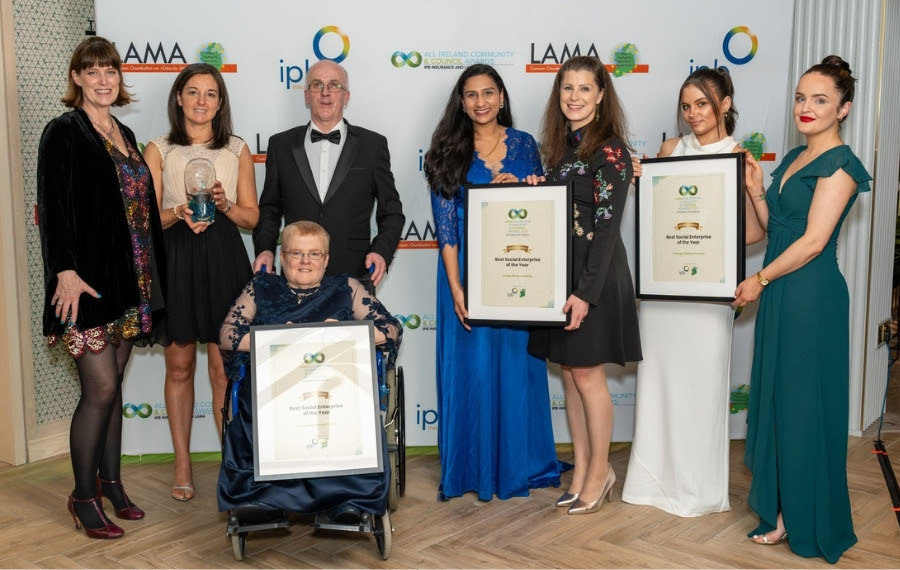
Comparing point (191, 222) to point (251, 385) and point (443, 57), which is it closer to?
point (251, 385)

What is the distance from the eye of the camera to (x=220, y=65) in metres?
4.53

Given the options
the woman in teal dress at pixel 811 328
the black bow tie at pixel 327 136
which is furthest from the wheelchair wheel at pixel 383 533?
the black bow tie at pixel 327 136

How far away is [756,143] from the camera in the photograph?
184 inches

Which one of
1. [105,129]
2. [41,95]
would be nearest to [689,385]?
[105,129]

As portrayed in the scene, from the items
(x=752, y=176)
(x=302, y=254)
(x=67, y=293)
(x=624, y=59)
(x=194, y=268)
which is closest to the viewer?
(x=67, y=293)

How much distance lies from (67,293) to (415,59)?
218 cm

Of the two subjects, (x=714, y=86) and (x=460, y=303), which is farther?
(x=460, y=303)

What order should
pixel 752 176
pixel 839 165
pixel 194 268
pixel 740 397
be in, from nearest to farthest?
1. pixel 839 165
2. pixel 752 176
3. pixel 194 268
4. pixel 740 397

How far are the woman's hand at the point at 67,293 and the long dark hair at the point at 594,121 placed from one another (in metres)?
2.00

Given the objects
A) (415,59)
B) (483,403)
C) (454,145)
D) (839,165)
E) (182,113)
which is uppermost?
(415,59)

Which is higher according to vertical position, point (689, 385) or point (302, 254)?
point (302, 254)

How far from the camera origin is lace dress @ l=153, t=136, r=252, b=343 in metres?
3.91

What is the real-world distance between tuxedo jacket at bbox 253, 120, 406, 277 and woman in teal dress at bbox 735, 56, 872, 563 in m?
1.70

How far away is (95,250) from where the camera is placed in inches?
133
